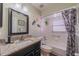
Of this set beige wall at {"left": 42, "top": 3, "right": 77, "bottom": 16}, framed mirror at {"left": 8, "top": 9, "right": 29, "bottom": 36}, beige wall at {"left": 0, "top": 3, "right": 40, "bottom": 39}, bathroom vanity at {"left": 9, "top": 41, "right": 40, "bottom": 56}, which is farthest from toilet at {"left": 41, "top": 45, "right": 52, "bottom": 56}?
beige wall at {"left": 42, "top": 3, "right": 77, "bottom": 16}

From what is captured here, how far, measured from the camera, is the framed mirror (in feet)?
4.25

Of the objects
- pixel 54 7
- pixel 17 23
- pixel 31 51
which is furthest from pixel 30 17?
pixel 31 51

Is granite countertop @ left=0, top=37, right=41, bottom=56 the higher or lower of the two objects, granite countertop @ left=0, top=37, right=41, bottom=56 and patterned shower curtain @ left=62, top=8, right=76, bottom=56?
the lower

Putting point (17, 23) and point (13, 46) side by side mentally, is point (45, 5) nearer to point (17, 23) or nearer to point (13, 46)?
point (17, 23)

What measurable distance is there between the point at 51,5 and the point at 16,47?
0.73 metres

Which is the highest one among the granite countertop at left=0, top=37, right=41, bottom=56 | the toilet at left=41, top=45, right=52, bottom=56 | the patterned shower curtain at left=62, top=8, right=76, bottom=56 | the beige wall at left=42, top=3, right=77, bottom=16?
the beige wall at left=42, top=3, right=77, bottom=16

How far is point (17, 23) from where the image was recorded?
1347 mm

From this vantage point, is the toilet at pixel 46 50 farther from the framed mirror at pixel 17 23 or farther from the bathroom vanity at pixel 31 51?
the framed mirror at pixel 17 23

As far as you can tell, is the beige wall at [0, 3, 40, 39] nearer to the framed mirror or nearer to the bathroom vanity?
the framed mirror

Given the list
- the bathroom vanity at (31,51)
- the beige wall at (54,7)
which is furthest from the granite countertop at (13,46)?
the beige wall at (54,7)

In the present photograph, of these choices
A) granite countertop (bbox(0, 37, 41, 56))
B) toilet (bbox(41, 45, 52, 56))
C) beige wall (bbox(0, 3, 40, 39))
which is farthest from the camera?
toilet (bbox(41, 45, 52, 56))

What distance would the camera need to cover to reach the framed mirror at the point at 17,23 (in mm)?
1295

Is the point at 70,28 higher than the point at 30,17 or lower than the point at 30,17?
lower

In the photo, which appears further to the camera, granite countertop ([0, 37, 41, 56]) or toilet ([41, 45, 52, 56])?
toilet ([41, 45, 52, 56])
